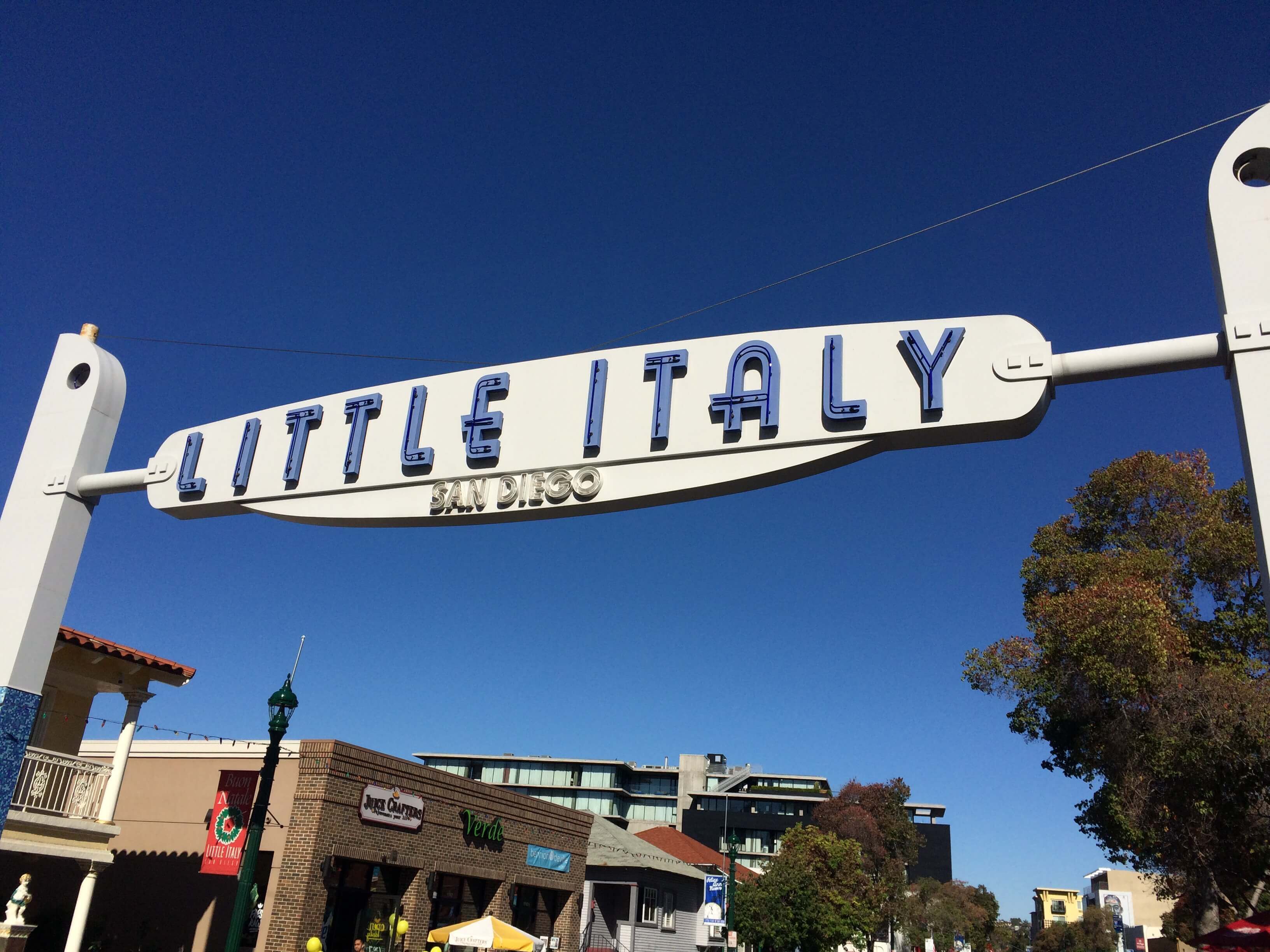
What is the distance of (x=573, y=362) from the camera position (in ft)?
21.3

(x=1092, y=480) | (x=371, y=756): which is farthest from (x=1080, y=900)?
(x=371, y=756)

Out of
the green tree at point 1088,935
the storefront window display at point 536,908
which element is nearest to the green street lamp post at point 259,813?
the storefront window display at point 536,908

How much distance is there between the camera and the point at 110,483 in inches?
289

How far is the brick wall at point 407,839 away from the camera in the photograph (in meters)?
16.3

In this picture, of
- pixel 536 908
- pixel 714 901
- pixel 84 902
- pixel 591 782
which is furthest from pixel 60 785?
pixel 591 782

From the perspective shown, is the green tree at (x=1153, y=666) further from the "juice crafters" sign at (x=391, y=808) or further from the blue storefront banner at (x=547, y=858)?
the "juice crafters" sign at (x=391, y=808)

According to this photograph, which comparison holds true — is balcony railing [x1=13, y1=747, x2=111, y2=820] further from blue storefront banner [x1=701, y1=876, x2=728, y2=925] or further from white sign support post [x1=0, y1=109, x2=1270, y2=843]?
blue storefront banner [x1=701, y1=876, x2=728, y2=925]

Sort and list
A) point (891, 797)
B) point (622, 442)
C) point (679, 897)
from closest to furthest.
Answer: point (622, 442), point (679, 897), point (891, 797)

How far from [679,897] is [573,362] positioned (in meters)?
30.7

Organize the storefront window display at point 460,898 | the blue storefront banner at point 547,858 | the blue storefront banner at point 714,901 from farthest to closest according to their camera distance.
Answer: the blue storefront banner at point 547,858 < the blue storefront banner at point 714,901 < the storefront window display at point 460,898

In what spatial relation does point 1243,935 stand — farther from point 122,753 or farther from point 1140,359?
point 122,753

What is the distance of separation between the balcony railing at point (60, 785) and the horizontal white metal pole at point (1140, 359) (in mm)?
13350

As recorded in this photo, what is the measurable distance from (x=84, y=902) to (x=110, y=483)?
873cm

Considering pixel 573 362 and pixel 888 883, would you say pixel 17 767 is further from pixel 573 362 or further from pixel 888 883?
pixel 888 883
